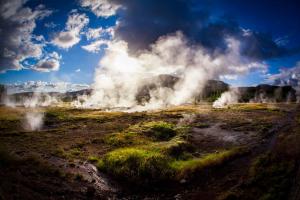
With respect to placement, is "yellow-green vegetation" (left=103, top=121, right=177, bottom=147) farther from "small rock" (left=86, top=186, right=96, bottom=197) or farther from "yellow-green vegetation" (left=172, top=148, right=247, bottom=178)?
"small rock" (left=86, top=186, right=96, bottom=197)

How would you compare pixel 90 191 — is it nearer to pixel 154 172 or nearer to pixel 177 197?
pixel 154 172

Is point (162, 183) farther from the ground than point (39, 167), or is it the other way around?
point (39, 167)

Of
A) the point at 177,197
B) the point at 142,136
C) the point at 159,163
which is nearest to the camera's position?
the point at 177,197

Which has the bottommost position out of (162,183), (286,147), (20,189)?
(162,183)

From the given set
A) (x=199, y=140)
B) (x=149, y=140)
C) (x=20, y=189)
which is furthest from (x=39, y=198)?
(x=199, y=140)

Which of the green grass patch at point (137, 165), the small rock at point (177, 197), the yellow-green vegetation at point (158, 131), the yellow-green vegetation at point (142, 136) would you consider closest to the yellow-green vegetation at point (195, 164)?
the green grass patch at point (137, 165)

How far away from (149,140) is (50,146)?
1352cm

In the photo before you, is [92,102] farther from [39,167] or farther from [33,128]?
[39,167]

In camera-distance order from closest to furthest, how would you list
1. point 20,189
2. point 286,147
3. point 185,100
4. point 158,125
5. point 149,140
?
point 20,189, point 286,147, point 149,140, point 158,125, point 185,100

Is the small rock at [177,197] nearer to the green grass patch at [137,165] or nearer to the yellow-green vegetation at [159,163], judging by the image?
the yellow-green vegetation at [159,163]

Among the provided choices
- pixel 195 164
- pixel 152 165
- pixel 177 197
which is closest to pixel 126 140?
pixel 152 165

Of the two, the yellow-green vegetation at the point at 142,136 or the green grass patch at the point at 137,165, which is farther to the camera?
the yellow-green vegetation at the point at 142,136

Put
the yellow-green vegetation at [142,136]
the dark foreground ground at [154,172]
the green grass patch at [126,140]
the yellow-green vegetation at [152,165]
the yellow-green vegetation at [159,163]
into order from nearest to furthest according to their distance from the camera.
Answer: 1. the dark foreground ground at [154,172]
2. the yellow-green vegetation at [152,165]
3. the yellow-green vegetation at [159,163]
4. the green grass patch at [126,140]
5. the yellow-green vegetation at [142,136]

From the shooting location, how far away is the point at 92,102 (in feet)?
491
